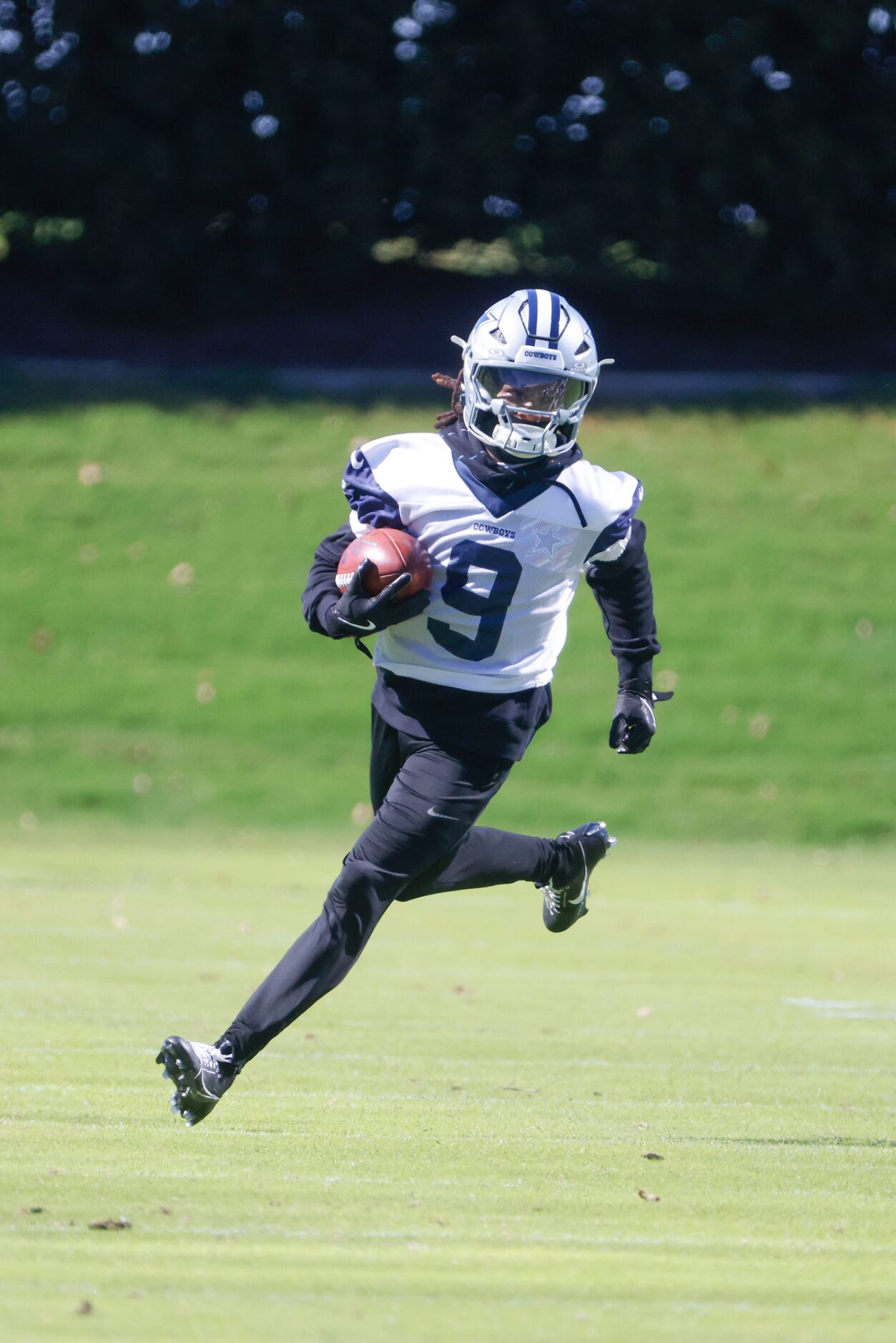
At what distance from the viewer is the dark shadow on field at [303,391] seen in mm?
17859

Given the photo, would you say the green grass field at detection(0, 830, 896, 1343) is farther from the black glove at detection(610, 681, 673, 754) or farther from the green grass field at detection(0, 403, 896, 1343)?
the black glove at detection(610, 681, 673, 754)

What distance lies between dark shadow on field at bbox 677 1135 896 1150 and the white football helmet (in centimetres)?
189

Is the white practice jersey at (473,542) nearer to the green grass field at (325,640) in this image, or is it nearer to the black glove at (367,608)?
the black glove at (367,608)

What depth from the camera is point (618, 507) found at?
488 cm

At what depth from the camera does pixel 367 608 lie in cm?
454

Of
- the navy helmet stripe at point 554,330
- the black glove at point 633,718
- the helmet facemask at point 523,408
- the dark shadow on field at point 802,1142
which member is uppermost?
the navy helmet stripe at point 554,330

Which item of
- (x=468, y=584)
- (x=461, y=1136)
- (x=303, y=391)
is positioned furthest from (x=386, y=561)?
(x=303, y=391)

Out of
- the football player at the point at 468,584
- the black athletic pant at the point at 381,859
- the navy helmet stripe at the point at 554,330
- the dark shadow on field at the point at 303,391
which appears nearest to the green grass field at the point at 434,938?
the dark shadow on field at the point at 303,391

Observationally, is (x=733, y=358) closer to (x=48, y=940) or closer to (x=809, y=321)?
(x=809, y=321)

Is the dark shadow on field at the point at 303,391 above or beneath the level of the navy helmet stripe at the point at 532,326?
beneath

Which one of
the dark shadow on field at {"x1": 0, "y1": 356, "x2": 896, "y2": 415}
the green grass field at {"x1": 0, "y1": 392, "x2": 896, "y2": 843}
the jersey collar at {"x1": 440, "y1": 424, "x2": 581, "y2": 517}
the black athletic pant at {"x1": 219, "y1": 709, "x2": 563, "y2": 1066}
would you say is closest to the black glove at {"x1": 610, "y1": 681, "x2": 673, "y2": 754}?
the black athletic pant at {"x1": 219, "y1": 709, "x2": 563, "y2": 1066}

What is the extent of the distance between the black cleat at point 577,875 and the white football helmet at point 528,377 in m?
1.31

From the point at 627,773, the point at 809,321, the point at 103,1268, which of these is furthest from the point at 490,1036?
the point at 809,321

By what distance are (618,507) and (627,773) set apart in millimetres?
9433
